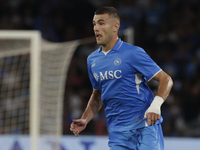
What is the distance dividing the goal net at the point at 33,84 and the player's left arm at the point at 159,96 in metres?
2.31

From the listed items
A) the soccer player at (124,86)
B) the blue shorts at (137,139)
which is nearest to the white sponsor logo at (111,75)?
the soccer player at (124,86)

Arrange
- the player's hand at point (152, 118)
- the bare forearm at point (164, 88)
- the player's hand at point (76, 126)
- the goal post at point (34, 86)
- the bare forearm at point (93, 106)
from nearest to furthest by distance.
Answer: the player's hand at point (152, 118), the bare forearm at point (164, 88), the player's hand at point (76, 126), the bare forearm at point (93, 106), the goal post at point (34, 86)

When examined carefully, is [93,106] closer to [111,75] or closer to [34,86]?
[111,75]

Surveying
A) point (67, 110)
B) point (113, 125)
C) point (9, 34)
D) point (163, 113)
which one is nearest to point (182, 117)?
point (163, 113)

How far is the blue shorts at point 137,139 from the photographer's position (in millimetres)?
3180

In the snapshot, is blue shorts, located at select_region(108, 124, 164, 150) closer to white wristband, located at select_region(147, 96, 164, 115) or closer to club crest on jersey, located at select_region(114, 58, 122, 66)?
white wristband, located at select_region(147, 96, 164, 115)

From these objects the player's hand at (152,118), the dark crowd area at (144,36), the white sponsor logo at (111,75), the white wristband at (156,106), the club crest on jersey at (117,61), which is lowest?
the player's hand at (152,118)

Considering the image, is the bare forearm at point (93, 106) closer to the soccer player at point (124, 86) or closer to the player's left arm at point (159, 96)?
the soccer player at point (124, 86)

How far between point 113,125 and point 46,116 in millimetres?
3009

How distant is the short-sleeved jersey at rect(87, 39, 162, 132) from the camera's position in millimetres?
3201

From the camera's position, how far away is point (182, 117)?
27.2 feet

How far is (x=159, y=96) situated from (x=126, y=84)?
31 cm

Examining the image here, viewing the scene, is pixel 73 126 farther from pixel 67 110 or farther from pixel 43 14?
pixel 43 14

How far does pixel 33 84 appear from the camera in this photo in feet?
16.9
